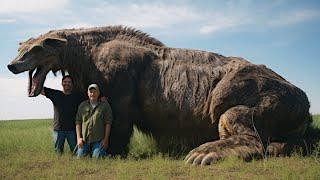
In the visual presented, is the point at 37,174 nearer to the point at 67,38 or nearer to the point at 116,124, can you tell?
the point at 116,124

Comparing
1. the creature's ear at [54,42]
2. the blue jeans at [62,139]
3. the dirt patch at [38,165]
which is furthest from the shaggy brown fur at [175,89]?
the dirt patch at [38,165]

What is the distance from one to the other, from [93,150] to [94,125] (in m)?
0.47

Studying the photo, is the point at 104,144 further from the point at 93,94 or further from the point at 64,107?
the point at 64,107

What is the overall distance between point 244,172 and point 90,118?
3.37 meters

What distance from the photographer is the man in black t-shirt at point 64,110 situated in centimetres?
925

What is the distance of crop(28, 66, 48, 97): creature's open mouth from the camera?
891cm

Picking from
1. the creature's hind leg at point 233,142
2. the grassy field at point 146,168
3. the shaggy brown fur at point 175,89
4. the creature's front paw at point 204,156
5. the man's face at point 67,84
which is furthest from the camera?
the man's face at point 67,84

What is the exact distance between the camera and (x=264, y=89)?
27.8 ft

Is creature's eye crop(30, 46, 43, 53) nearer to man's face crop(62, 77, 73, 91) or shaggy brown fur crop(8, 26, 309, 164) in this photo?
shaggy brown fur crop(8, 26, 309, 164)

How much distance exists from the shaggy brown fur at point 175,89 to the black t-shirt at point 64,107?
1.02 ft

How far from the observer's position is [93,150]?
8445 mm

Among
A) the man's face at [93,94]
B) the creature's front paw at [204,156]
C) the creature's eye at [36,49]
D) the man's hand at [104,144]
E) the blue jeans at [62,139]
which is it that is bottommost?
the blue jeans at [62,139]

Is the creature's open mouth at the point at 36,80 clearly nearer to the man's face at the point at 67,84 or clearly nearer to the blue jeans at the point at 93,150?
the man's face at the point at 67,84

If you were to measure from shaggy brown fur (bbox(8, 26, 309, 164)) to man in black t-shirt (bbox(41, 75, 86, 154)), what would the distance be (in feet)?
0.96
